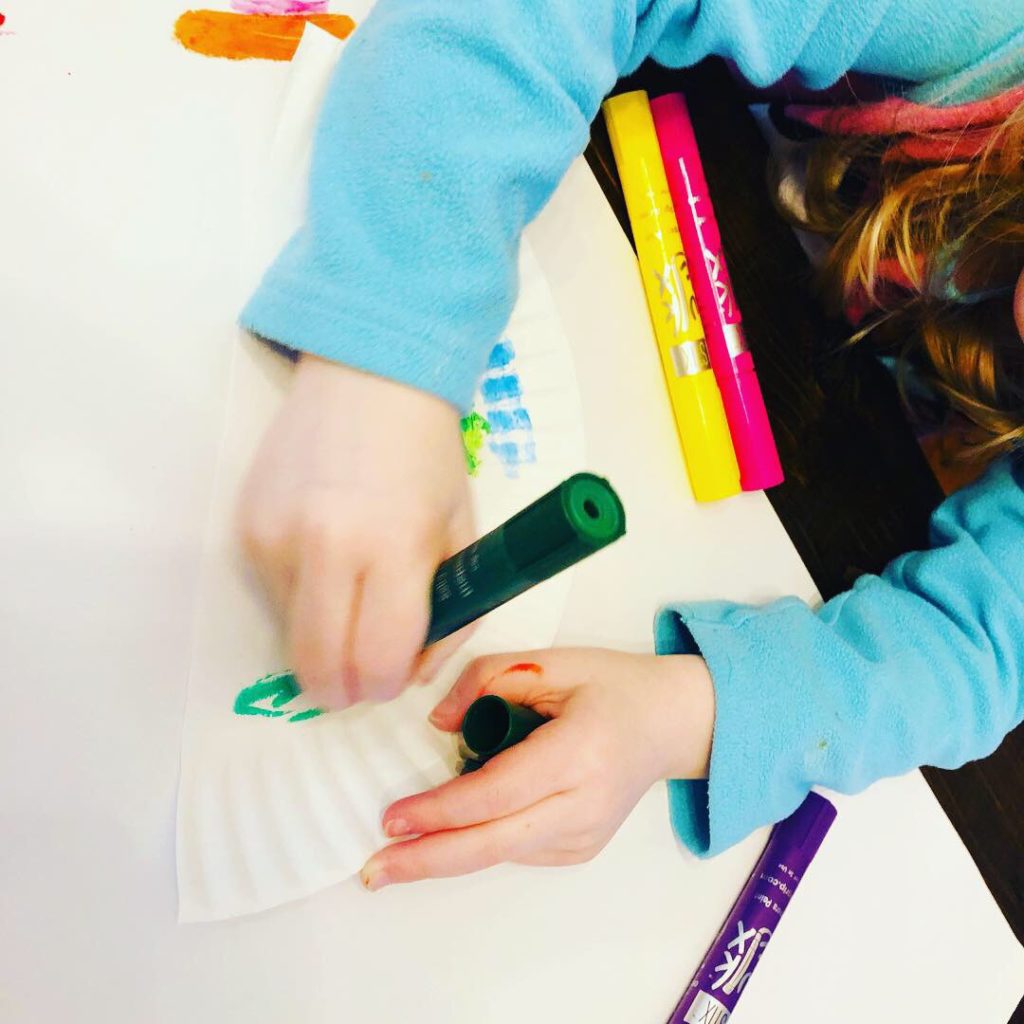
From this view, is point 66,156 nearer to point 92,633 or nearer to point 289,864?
point 92,633

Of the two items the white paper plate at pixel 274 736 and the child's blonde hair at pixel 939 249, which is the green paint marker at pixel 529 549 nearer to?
the white paper plate at pixel 274 736

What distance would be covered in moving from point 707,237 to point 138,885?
379 mm

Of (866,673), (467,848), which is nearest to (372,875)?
(467,848)

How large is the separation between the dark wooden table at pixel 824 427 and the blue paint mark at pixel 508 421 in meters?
0.17

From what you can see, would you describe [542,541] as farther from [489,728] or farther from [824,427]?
[824,427]

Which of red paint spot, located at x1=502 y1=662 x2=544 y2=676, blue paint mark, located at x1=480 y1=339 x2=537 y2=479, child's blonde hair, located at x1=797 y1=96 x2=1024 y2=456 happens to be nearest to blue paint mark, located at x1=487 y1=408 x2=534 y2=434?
blue paint mark, located at x1=480 y1=339 x2=537 y2=479

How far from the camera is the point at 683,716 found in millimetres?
378

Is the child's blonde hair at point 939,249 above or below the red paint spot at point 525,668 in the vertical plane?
above

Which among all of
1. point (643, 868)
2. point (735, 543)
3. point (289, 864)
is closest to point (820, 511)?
point (735, 543)

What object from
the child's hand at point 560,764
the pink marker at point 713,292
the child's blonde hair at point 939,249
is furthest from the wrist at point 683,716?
the child's blonde hair at point 939,249

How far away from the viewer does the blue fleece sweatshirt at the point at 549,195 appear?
1.00ft

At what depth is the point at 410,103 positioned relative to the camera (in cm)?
31

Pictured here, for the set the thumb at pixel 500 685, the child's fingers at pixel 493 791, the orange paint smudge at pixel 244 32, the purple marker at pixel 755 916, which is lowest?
the purple marker at pixel 755 916

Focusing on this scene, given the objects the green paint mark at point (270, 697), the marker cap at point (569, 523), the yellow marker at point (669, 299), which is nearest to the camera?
the marker cap at point (569, 523)
